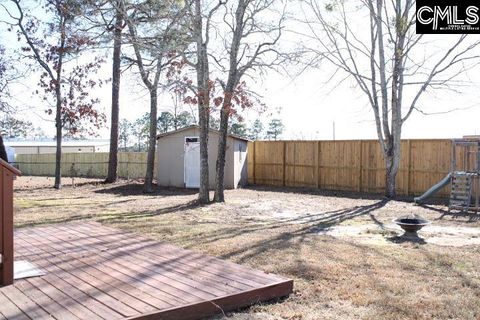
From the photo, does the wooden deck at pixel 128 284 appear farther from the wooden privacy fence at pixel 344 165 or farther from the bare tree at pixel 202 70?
the wooden privacy fence at pixel 344 165

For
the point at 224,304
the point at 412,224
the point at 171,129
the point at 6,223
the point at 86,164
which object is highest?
the point at 171,129

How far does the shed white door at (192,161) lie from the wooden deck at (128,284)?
1122 centimetres

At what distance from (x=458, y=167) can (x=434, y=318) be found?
10.4 m

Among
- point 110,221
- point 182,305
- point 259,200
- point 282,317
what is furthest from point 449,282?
point 259,200

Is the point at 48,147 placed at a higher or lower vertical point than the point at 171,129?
lower

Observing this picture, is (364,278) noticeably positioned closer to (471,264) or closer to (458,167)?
(471,264)

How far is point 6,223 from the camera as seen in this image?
13.0ft

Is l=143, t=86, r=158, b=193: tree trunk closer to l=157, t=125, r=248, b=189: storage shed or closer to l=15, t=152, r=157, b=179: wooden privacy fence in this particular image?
l=157, t=125, r=248, b=189: storage shed

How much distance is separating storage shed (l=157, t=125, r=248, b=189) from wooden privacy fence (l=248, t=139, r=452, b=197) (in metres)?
0.91

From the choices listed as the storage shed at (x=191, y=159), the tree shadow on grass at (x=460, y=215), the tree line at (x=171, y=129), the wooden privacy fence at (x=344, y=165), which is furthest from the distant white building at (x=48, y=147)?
the tree shadow on grass at (x=460, y=215)
